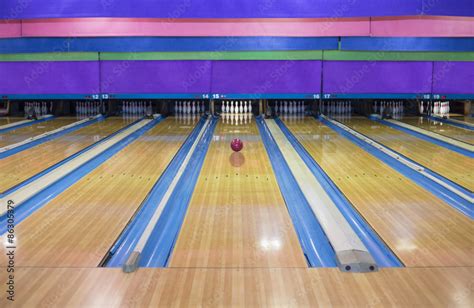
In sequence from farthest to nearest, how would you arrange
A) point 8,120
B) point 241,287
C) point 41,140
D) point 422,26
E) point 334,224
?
1. point 8,120
2. point 422,26
3. point 41,140
4. point 334,224
5. point 241,287

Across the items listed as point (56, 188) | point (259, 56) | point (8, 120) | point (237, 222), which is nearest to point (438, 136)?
point (259, 56)

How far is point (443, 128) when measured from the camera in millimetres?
6910

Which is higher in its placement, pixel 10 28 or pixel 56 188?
pixel 10 28

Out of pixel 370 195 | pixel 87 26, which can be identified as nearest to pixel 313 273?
pixel 370 195

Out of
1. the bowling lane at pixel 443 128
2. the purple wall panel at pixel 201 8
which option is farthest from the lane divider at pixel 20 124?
the bowling lane at pixel 443 128

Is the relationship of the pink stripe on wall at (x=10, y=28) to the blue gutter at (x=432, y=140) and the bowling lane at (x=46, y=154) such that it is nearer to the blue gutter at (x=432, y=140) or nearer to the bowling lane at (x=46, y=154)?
the bowling lane at (x=46, y=154)

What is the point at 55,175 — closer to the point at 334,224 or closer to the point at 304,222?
the point at 304,222

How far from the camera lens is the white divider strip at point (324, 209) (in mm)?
2666

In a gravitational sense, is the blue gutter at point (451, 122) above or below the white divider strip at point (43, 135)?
above

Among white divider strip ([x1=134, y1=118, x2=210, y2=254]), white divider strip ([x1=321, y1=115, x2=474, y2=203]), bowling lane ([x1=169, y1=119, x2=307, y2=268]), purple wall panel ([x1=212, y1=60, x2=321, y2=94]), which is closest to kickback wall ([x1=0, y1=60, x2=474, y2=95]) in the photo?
purple wall panel ([x1=212, y1=60, x2=321, y2=94])

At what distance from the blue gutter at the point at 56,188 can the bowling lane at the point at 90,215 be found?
0.21 feet

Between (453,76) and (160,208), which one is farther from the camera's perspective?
(453,76)

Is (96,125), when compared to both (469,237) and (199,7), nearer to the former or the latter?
(199,7)

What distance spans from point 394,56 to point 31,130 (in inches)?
231
